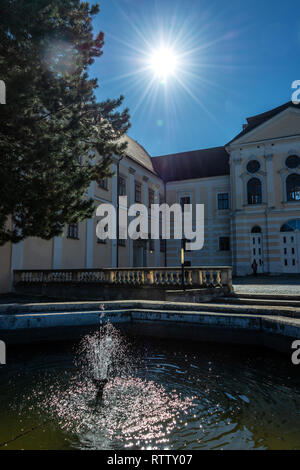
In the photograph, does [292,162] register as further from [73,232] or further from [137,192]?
[73,232]

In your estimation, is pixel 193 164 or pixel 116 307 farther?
pixel 193 164

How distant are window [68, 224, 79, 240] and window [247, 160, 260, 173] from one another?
15198 millimetres

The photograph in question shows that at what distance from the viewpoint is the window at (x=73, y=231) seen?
17859mm

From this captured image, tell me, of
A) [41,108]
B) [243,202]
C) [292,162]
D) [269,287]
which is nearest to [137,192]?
[243,202]

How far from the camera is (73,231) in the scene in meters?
18.2

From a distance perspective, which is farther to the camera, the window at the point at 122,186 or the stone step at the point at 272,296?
the window at the point at 122,186

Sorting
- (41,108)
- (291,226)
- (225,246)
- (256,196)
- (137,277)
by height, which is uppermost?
(256,196)

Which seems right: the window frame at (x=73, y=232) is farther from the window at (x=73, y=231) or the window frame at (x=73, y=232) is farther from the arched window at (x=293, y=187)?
the arched window at (x=293, y=187)

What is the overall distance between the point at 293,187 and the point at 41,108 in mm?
20698

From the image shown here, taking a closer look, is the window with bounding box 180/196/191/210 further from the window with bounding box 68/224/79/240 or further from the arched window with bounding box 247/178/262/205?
the window with bounding box 68/224/79/240

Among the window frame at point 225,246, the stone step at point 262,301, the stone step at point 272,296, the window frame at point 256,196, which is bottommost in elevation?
the stone step at point 262,301

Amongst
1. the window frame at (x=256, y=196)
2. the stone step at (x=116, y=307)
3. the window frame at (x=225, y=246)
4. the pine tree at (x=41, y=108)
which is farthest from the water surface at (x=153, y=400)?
the window frame at (x=225, y=246)

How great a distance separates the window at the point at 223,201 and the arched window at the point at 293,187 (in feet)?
18.7

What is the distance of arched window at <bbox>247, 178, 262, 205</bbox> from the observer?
2488cm
